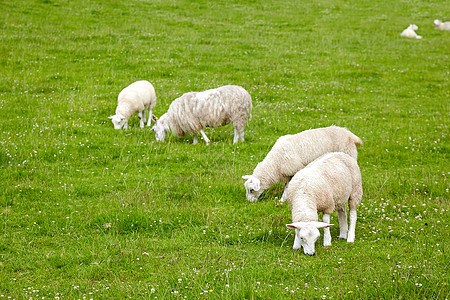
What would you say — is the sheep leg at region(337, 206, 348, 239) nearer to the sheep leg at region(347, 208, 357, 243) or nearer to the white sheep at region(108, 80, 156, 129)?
the sheep leg at region(347, 208, 357, 243)

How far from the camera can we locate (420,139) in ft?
39.9

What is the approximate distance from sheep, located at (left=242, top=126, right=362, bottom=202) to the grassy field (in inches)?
17.1

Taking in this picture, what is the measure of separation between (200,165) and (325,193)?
12.7ft

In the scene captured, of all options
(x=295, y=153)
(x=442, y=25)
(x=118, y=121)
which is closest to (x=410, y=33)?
(x=442, y=25)

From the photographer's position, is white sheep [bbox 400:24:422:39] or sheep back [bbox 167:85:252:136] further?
white sheep [bbox 400:24:422:39]

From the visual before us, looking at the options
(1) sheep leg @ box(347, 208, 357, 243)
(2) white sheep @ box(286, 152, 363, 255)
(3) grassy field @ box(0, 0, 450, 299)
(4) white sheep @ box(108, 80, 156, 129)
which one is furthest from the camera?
(4) white sheep @ box(108, 80, 156, 129)

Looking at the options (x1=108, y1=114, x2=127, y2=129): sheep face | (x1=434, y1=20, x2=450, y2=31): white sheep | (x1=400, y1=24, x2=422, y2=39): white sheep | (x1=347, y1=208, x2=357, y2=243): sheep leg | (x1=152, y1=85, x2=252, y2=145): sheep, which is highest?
(x1=434, y1=20, x2=450, y2=31): white sheep

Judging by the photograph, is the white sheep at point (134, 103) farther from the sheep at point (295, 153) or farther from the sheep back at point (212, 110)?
the sheep at point (295, 153)

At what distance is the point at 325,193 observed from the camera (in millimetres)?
6688

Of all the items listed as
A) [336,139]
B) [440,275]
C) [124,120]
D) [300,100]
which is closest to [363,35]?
[300,100]

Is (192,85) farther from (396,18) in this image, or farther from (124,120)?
(396,18)

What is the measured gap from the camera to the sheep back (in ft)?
38.5

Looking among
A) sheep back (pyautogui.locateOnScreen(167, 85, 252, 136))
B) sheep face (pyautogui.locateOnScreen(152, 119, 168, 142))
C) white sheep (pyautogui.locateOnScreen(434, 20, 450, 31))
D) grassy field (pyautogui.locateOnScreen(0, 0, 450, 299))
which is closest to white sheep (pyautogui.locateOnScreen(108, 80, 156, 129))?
grassy field (pyautogui.locateOnScreen(0, 0, 450, 299))

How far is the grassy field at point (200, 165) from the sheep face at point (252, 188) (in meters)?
0.15
